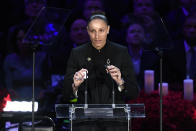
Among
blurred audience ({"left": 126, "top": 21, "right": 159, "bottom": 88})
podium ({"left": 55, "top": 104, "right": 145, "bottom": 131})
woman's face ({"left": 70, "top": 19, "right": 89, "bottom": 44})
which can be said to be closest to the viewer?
podium ({"left": 55, "top": 104, "right": 145, "bottom": 131})

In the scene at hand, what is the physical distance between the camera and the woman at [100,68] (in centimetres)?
358

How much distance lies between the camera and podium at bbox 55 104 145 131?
320cm

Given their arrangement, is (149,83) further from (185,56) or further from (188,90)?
(185,56)

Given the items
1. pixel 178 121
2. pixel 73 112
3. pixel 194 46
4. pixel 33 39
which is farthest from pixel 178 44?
pixel 73 112

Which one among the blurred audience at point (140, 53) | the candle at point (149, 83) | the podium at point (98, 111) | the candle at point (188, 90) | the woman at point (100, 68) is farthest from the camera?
the blurred audience at point (140, 53)

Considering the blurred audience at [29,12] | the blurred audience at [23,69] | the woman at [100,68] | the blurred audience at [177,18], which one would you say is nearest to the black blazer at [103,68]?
the woman at [100,68]

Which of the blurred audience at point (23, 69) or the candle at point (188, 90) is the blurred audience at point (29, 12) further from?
the candle at point (188, 90)

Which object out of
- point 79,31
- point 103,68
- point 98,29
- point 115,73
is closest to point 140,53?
point 79,31

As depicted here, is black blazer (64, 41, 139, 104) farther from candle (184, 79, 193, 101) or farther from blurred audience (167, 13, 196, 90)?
blurred audience (167, 13, 196, 90)

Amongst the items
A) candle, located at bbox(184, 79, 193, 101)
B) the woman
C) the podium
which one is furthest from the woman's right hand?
candle, located at bbox(184, 79, 193, 101)

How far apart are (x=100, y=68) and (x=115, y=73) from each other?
457 mm

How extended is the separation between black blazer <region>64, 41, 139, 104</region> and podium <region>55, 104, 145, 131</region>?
311mm

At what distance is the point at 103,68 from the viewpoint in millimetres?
3711

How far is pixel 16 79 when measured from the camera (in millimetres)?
5945
